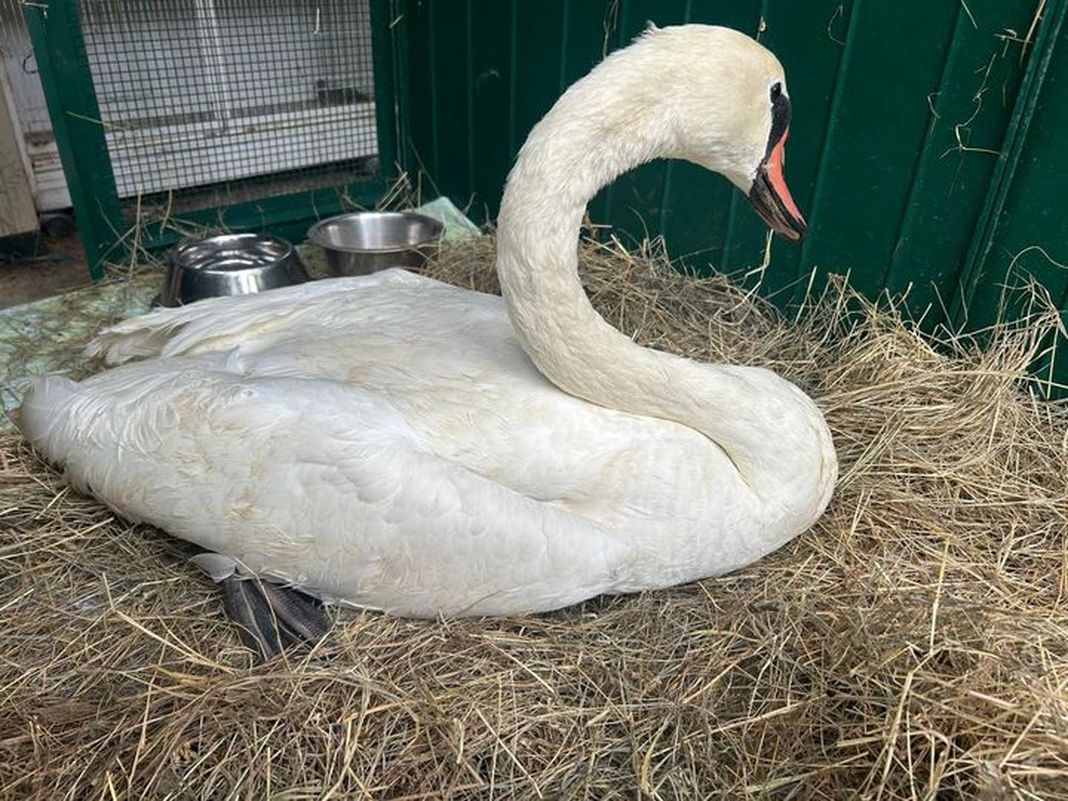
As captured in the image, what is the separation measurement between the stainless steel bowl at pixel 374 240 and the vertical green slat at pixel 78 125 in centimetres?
114

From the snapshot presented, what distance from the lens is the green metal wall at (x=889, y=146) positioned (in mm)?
2777

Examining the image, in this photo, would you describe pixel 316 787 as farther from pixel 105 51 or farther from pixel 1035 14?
pixel 105 51

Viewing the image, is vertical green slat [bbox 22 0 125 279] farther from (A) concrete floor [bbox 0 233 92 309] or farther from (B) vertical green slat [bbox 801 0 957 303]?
(B) vertical green slat [bbox 801 0 957 303]

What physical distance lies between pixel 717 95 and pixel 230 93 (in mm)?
3679

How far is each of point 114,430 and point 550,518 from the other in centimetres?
122

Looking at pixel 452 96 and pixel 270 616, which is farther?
pixel 452 96

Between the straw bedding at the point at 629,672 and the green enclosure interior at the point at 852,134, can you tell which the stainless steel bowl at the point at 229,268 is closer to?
the green enclosure interior at the point at 852,134

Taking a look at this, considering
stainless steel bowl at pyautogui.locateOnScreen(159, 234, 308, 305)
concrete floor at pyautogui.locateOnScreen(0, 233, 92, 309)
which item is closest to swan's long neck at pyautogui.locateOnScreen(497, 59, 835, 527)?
stainless steel bowl at pyautogui.locateOnScreen(159, 234, 308, 305)

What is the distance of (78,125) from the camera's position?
416 cm

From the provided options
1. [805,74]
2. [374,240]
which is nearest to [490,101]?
[374,240]

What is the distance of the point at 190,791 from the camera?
1.82 m

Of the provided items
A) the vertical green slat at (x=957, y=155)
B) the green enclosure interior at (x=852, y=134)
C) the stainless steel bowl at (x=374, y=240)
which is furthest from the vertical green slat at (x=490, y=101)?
the vertical green slat at (x=957, y=155)

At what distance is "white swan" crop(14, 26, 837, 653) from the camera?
195cm

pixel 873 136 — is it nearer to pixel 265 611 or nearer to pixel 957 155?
pixel 957 155
